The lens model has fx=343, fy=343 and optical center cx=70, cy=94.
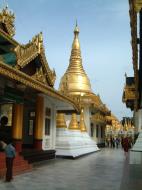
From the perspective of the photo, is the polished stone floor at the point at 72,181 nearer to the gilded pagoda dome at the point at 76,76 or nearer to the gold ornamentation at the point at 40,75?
the gold ornamentation at the point at 40,75

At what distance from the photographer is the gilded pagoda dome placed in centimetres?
3678

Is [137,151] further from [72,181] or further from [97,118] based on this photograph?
[97,118]

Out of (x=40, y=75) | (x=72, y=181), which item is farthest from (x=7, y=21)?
(x=72, y=181)

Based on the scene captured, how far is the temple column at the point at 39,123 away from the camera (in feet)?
56.6

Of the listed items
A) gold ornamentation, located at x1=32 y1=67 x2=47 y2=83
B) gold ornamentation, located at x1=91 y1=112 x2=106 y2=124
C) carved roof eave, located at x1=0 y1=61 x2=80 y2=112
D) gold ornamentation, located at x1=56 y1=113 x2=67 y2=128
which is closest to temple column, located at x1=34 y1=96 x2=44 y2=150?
carved roof eave, located at x1=0 y1=61 x2=80 y2=112

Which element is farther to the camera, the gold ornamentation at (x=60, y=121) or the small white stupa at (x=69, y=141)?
the gold ornamentation at (x=60, y=121)

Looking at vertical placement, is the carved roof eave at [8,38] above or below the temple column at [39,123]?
above

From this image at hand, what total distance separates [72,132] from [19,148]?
24.4ft

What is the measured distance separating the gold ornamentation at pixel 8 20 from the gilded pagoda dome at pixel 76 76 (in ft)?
71.4

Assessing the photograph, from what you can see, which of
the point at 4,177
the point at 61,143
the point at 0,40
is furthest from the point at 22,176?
the point at 61,143

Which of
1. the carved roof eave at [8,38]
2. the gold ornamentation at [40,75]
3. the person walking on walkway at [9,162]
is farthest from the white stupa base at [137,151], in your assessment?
the carved roof eave at [8,38]

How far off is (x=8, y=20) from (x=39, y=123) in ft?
19.0

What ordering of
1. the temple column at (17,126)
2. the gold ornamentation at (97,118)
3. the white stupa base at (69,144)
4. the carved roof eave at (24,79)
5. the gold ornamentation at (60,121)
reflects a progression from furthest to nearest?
the gold ornamentation at (97,118) → the gold ornamentation at (60,121) → the white stupa base at (69,144) → the temple column at (17,126) → the carved roof eave at (24,79)

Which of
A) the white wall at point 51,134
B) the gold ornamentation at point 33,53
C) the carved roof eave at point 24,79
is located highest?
the gold ornamentation at point 33,53
